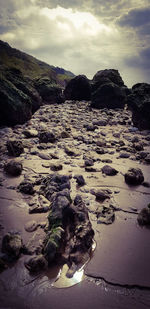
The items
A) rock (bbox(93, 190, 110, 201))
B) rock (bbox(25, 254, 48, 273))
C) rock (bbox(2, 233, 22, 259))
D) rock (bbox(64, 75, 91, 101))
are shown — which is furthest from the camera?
rock (bbox(64, 75, 91, 101))

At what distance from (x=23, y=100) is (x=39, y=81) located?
10236mm

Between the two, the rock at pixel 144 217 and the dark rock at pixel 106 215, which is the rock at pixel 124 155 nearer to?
the dark rock at pixel 106 215

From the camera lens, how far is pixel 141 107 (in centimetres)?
1120

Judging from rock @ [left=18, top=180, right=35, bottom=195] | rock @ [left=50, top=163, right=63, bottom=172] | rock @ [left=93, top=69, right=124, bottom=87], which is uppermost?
rock @ [left=93, top=69, right=124, bottom=87]

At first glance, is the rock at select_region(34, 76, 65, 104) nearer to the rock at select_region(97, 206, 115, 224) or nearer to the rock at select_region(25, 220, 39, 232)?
the rock at select_region(97, 206, 115, 224)

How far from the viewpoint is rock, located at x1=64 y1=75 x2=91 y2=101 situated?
68.3 ft

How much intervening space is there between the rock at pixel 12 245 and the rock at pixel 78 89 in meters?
20.3

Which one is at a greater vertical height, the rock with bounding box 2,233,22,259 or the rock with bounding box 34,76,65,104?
the rock with bounding box 34,76,65,104

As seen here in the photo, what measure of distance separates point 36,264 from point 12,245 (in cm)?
49

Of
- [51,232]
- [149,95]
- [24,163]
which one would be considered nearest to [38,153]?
[24,163]

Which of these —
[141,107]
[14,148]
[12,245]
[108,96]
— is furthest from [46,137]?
[108,96]

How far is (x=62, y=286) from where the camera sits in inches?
92.0

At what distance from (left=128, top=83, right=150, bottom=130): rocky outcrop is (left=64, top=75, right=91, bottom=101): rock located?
9582 mm

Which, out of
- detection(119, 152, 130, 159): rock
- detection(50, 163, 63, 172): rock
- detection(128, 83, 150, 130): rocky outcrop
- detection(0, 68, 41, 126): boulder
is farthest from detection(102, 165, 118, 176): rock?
detection(128, 83, 150, 130): rocky outcrop
